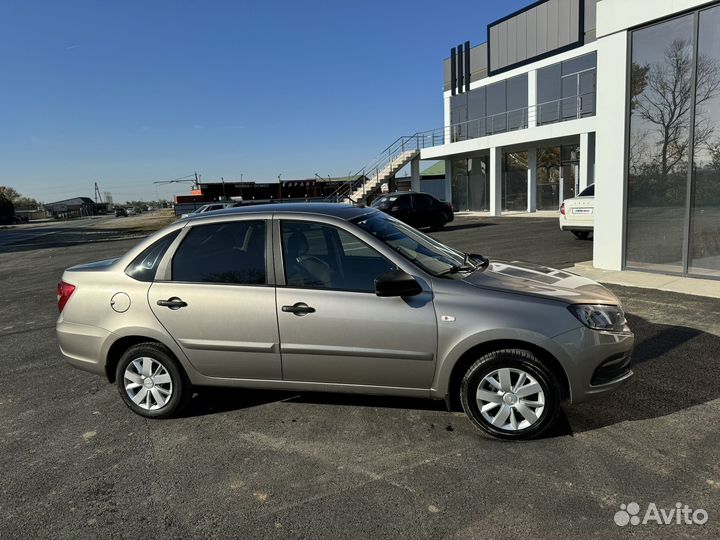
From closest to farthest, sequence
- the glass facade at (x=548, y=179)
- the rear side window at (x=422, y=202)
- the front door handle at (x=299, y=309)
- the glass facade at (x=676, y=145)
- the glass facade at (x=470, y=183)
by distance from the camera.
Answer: the front door handle at (x=299, y=309) → the glass facade at (x=676, y=145) → the rear side window at (x=422, y=202) → the glass facade at (x=548, y=179) → the glass facade at (x=470, y=183)

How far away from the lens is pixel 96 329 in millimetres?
4188

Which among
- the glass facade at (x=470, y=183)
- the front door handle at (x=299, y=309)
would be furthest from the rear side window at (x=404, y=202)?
the front door handle at (x=299, y=309)

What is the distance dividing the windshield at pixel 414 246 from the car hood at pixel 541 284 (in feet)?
0.81

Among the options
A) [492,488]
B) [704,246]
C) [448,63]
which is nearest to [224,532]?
[492,488]

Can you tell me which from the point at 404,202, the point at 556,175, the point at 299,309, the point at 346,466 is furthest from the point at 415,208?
the point at 346,466

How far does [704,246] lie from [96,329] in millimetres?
9006

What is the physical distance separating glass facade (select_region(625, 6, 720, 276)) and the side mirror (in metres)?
7.21

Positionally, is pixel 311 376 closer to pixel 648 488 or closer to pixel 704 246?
pixel 648 488

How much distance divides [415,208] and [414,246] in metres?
16.6

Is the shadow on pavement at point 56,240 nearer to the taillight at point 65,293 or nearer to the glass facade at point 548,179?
the glass facade at point 548,179

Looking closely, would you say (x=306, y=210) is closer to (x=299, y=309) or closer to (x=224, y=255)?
(x=224, y=255)

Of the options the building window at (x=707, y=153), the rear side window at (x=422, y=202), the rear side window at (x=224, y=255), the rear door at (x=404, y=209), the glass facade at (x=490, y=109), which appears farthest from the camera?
the glass facade at (x=490, y=109)

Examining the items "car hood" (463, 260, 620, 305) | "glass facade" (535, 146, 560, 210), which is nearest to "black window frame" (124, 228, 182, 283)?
"car hood" (463, 260, 620, 305)

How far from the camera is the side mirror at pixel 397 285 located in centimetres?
347
